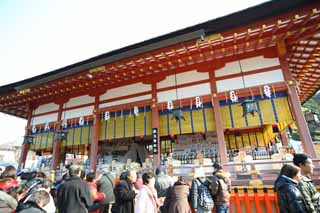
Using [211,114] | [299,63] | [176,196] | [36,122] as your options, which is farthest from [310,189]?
[36,122]

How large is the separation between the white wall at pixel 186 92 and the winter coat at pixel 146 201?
421cm

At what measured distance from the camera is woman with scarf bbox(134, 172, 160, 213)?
283 centimetres

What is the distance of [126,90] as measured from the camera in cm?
776

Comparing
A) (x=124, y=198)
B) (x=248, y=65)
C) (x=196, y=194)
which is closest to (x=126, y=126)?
(x=124, y=198)

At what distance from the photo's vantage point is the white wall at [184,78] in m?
6.62

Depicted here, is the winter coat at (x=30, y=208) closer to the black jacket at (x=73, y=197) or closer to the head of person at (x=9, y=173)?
the black jacket at (x=73, y=197)

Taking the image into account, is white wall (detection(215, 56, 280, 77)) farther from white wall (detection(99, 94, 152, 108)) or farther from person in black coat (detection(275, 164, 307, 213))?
person in black coat (detection(275, 164, 307, 213))

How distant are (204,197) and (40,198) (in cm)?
266

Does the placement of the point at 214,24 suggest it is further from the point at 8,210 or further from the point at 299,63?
the point at 8,210

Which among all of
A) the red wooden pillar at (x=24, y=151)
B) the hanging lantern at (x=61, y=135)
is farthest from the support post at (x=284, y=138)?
the red wooden pillar at (x=24, y=151)

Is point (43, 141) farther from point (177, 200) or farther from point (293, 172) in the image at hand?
point (293, 172)

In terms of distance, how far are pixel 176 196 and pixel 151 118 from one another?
159 inches

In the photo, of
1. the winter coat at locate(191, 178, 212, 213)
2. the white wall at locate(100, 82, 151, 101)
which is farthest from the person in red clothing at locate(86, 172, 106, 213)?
the white wall at locate(100, 82, 151, 101)

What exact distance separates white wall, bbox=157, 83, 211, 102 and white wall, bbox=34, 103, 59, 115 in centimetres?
581
